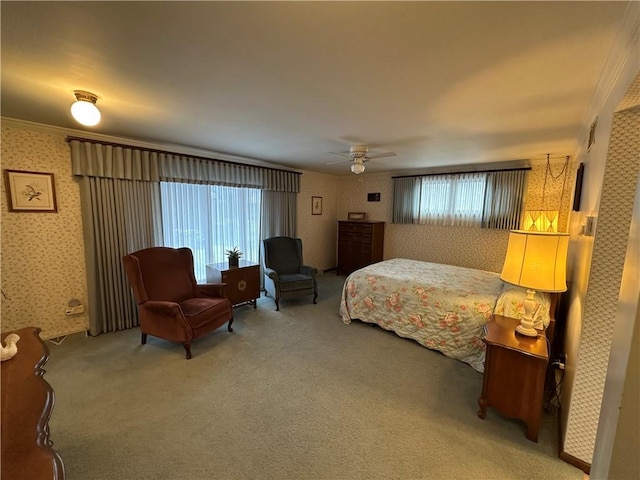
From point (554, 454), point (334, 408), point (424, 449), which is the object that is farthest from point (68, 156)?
point (554, 454)

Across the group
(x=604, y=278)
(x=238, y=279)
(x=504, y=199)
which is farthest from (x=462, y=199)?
(x=238, y=279)

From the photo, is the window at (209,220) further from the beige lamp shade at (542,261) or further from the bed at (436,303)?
the beige lamp shade at (542,261)

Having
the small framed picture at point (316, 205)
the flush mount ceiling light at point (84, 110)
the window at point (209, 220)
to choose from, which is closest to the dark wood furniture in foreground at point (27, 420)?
the flush mount ceiling light at point (84, 110)

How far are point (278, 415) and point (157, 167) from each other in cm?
315

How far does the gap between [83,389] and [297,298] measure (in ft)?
8.85

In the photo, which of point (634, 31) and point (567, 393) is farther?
point (567, 393)

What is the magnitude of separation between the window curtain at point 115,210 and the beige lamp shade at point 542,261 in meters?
3.80

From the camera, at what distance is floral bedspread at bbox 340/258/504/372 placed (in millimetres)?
2691

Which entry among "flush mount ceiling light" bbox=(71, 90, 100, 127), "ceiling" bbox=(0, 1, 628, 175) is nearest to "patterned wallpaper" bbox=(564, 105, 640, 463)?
"ceiling" bbox=(0, 1, 628, 175)

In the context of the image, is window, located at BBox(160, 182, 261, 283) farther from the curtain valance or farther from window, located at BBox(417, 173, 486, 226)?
window, located at BBox(417, 173, 486, 226)

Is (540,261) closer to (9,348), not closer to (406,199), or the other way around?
(9,348)

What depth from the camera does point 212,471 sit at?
1.55 meters

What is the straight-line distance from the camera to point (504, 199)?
4258 mm

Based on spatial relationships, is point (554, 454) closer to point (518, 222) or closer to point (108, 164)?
point (518, 222)
